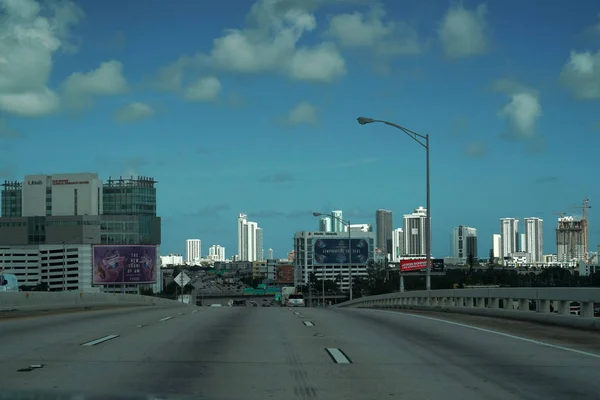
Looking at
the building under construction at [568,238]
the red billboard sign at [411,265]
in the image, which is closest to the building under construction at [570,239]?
Result: the building under construction at [568,238]

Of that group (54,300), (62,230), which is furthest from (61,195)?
(54,300)

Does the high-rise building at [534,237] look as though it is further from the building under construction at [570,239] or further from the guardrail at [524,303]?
the guardrail at [524,303]

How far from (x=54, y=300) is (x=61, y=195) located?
15184cm

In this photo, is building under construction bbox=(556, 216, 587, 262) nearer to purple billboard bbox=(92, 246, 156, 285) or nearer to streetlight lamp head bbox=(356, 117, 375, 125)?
streetlight lamp head bbox=(356, 117, 375, 125)

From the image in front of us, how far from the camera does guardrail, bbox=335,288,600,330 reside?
1861 cm

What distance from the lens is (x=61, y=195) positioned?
179 meters

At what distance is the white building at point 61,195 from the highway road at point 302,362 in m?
Answer: 166

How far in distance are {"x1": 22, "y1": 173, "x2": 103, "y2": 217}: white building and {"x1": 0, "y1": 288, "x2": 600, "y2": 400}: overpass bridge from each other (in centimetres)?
16333

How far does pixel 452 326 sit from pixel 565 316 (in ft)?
10.4

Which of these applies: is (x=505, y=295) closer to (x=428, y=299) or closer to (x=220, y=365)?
(x=428, y=299)

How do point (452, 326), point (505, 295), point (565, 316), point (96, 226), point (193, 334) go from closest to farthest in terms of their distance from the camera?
point (193, 334)
point (565, 316)
point (452, 326)
point (505, 295)
point (96, 226)

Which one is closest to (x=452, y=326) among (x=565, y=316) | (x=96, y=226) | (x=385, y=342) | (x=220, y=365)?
(x=565, y=316)

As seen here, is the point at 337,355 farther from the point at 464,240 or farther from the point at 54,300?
the point at 464,240

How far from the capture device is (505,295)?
81.1 ft
